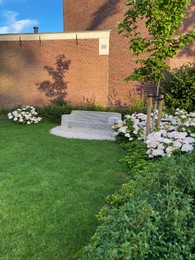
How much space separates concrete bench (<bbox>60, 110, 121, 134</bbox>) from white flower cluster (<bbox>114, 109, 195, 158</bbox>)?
3.07ft

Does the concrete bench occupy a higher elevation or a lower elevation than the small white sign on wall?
lower

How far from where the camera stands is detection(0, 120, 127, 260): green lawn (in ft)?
7.00

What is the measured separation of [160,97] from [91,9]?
25.8 ft

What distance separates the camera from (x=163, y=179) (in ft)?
6.52

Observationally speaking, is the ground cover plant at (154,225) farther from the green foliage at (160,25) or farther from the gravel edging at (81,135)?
the gravel edging at (81,135)

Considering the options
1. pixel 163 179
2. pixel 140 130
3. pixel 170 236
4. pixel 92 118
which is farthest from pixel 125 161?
pixel 92 118

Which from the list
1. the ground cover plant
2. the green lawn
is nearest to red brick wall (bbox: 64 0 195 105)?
the green lawn

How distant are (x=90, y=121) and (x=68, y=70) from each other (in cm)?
334

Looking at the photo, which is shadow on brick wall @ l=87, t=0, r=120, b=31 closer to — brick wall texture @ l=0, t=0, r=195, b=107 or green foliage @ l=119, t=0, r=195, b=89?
brick wall texture @ l=0, t=0, r=195, b=107

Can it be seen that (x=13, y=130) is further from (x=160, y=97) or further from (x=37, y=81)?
(x=160, y=97)

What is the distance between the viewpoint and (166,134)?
4.20 m

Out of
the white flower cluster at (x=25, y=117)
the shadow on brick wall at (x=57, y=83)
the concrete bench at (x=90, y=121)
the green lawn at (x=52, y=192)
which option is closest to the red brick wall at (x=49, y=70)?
the shadow on brick wall at (x=57, y=83)

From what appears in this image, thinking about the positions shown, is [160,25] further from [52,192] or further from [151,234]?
[151,234]

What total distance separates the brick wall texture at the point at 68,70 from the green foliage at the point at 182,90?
1236 mm
